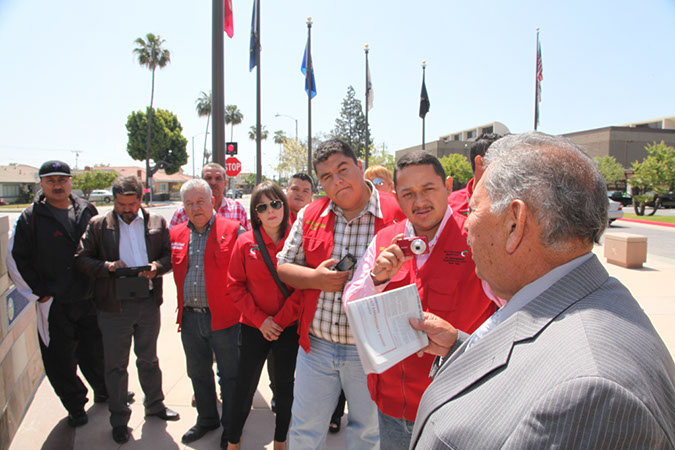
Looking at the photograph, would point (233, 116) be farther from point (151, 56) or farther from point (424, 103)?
point (424, 103)

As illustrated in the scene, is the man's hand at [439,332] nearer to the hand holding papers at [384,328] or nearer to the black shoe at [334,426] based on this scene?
the hand holding papers at [384,328]

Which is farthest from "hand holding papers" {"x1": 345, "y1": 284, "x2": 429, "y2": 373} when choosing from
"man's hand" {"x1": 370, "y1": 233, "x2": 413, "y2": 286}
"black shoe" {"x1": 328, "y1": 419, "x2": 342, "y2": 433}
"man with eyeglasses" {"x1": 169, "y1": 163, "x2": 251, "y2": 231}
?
"man with eyeglasses" {"x1": 169, "y1": 163, "x2": 251, "y2": 231}

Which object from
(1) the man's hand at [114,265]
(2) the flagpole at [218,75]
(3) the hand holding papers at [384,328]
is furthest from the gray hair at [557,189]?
(2) the flagpole at [218,75]

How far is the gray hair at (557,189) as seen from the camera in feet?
3.15

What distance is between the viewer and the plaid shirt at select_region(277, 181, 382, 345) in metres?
2.31

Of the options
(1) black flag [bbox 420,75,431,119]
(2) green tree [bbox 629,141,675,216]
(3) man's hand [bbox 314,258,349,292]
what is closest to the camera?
(3) man's hand [bbox 314,258,349,292]

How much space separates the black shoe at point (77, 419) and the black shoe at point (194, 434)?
3.11 feet

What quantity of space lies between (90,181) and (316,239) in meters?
49.6

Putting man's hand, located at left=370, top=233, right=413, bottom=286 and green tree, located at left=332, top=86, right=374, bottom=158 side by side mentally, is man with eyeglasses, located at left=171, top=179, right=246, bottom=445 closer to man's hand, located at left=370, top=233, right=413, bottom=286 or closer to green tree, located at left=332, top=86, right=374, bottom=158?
man's hand, located at left=370, top=233, right=413, bottom=286

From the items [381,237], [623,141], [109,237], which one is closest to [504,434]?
[381,237]

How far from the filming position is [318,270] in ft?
7.34

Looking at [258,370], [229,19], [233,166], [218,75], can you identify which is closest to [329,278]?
[258,370]

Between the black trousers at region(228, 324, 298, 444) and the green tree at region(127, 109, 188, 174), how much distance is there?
1811 inches

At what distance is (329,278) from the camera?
85.9 inches
